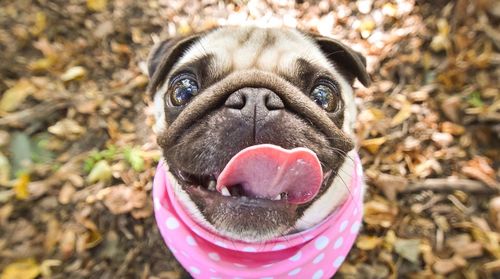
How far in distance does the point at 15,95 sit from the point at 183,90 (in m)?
1.95

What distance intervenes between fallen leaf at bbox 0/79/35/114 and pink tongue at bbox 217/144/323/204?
90.7 inches

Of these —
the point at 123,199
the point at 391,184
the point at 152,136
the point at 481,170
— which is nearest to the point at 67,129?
the point at 152,136

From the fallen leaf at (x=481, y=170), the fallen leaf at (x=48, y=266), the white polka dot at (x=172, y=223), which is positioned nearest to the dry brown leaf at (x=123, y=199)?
the fallen leaf at (x=48, y=266)

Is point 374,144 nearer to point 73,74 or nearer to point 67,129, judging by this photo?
point 67,129

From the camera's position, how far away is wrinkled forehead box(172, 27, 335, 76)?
1989mm

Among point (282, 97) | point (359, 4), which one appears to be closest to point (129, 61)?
point (359, 4)

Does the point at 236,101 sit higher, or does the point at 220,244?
the point at 236,101

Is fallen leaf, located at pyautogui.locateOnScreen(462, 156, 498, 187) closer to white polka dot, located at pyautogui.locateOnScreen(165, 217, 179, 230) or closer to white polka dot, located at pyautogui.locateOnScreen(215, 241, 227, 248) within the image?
white polka dot, located at pyautogui.locateOnScreen(215, 241, 227, 248)

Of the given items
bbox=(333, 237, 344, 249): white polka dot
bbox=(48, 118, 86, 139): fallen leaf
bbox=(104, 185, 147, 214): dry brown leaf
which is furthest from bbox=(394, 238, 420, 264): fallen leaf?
bbox=(48, 118, 86, 139): fallen leaf

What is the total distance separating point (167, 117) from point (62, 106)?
166 cm

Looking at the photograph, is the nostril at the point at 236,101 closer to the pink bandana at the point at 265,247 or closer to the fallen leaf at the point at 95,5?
the pink bandana at the point at 265,247

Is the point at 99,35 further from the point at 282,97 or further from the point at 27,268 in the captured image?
the point at 282,97

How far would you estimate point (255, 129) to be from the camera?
5.21ft

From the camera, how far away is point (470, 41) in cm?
341
